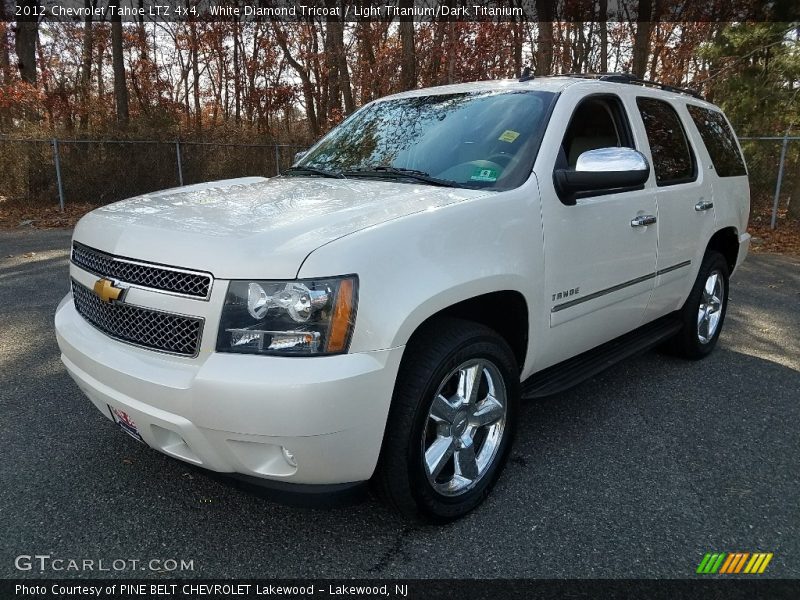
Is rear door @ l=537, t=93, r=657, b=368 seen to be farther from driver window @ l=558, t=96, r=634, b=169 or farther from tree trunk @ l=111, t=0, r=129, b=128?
tree trunk @ l=111, t=0, r=129, b=128

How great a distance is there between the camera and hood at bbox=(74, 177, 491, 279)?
6.91 feet

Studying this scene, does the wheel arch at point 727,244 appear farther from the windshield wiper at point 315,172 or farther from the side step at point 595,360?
the windshield wiper at point 315,172

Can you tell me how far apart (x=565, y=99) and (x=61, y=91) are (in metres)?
17.8

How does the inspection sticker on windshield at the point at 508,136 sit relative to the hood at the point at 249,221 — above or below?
above

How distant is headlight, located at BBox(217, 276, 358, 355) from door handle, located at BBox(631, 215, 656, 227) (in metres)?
Answer: 2.07

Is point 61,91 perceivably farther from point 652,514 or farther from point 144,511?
point 652,514

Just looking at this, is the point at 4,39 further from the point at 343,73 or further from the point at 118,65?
the point at 343,73

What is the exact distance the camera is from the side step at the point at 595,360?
Answer: 309 centimetres

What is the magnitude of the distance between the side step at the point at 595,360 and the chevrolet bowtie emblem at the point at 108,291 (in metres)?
1.88

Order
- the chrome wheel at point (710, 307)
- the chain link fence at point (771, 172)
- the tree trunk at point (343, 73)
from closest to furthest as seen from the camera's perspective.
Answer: the chrome wheel at point (710, 307) → the chain link fence at point (771, 172) → the tree trunk at point (343, 73)

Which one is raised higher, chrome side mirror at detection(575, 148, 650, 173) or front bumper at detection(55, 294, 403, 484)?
chrome side mirror at detection(575, 148, 650, 173)

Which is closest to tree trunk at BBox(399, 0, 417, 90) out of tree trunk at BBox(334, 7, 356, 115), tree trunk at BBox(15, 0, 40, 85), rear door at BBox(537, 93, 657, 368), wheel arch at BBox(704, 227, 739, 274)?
tree trunk at BBox(334, 7, 356, 115)

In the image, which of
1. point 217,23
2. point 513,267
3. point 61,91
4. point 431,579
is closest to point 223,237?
point 513,267

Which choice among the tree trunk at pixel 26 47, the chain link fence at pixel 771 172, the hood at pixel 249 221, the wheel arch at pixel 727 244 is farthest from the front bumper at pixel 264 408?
the tree trunk at pixel 26 47
